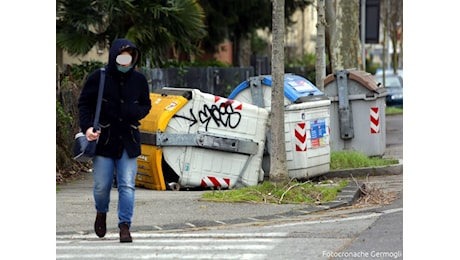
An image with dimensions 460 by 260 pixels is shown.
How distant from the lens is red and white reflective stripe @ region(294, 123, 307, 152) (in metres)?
13.6

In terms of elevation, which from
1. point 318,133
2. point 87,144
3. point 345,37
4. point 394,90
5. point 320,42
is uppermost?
point 345,37

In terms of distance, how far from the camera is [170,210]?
35.7ft

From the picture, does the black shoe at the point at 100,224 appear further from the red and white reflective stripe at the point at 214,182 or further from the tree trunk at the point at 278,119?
the red and white reflective stripe at the point at 214,182

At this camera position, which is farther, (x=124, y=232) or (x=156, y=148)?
(x=156, y=148)

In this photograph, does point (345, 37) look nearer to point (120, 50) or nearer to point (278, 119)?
point (278, 119)

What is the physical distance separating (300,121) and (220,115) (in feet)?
3.80

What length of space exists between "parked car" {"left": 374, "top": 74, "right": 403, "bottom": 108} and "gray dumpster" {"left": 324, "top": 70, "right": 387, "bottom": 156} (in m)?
24.0

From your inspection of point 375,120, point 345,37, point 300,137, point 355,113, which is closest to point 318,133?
point 300,137

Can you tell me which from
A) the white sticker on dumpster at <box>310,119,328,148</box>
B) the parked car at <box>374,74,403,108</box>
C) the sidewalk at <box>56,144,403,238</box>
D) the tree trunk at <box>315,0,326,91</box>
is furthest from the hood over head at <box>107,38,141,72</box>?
the parked car at <box>374,74,403,108</box>

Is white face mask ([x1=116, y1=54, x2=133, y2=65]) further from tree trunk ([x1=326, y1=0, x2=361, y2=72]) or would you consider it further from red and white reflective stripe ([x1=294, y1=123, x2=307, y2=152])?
tree trunk ([x1=326, y1=0, x2=361, y2=72])

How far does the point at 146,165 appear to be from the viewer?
42.5ft

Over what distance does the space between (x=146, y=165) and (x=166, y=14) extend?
6692 mm

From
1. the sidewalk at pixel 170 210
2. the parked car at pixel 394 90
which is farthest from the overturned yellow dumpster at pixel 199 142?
the parked car at pixel 394 90

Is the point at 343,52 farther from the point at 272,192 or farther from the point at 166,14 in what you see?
the point at 272,192
